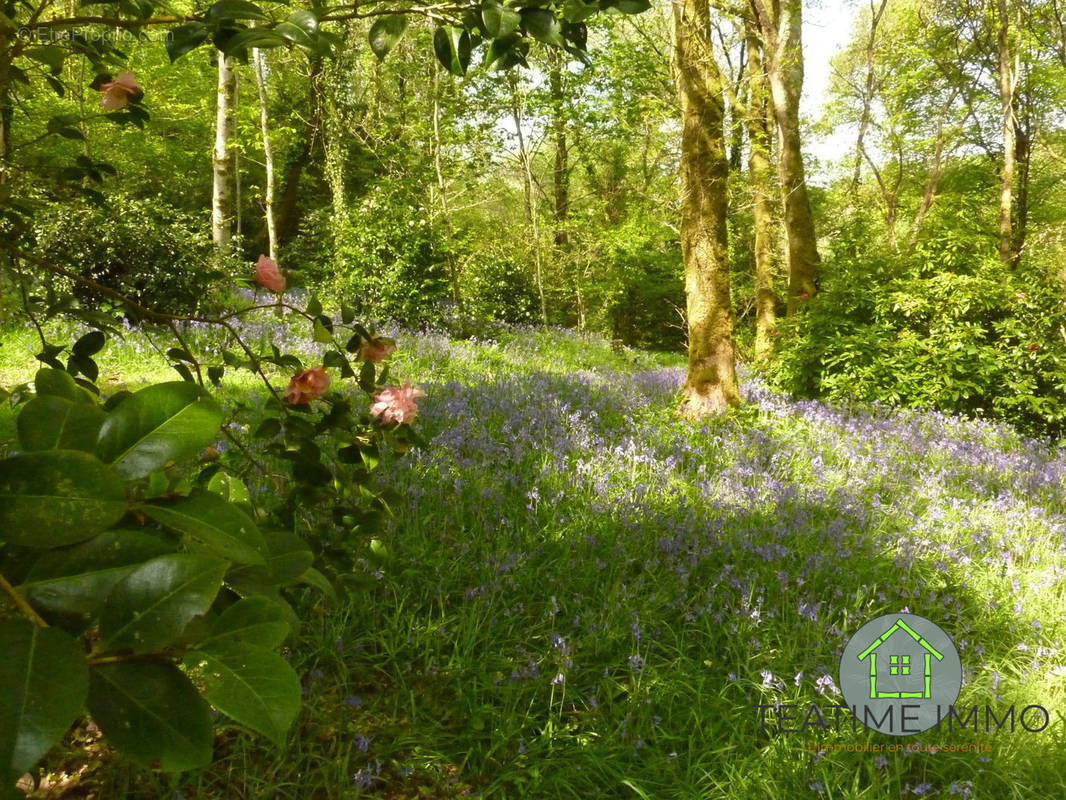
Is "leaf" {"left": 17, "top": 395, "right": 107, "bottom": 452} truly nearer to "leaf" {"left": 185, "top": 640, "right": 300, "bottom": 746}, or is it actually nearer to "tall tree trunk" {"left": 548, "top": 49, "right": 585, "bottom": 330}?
"leaf" {"left": 185, "top": 640, "right": 300, "bottom": 746}

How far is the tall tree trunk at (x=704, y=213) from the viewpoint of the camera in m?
5.52

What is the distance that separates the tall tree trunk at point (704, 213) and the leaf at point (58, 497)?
5662mm

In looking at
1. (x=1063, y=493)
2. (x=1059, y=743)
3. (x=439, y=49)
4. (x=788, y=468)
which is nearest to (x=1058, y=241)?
(x=1063, y=493)

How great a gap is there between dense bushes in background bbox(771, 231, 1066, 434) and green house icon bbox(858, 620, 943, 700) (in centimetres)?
543

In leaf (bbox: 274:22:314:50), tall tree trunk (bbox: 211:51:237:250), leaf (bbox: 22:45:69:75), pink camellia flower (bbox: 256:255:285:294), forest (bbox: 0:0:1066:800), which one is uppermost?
tall tree trunk (bbox: 211:51:237:250)

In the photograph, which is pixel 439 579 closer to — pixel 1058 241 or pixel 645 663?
pixel 645 663

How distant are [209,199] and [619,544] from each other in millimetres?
22725

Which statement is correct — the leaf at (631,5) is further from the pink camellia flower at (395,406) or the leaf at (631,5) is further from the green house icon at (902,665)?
the green house icon at (902,665)

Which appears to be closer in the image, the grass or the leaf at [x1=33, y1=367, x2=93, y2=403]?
the leaf at [x1=33, y1=367, x2=93, y2=403]

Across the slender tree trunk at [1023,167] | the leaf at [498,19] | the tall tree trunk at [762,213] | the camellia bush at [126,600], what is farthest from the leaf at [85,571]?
the slender tree trunk at [1023,167]

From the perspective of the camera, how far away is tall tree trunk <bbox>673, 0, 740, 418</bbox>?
5.52m

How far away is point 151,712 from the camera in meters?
0.43

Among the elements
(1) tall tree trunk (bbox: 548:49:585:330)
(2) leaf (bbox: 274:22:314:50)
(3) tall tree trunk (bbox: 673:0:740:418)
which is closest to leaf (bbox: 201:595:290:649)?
(2) leaf (bbox: 274:22:314:50)

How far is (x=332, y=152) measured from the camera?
12633 millimetres
